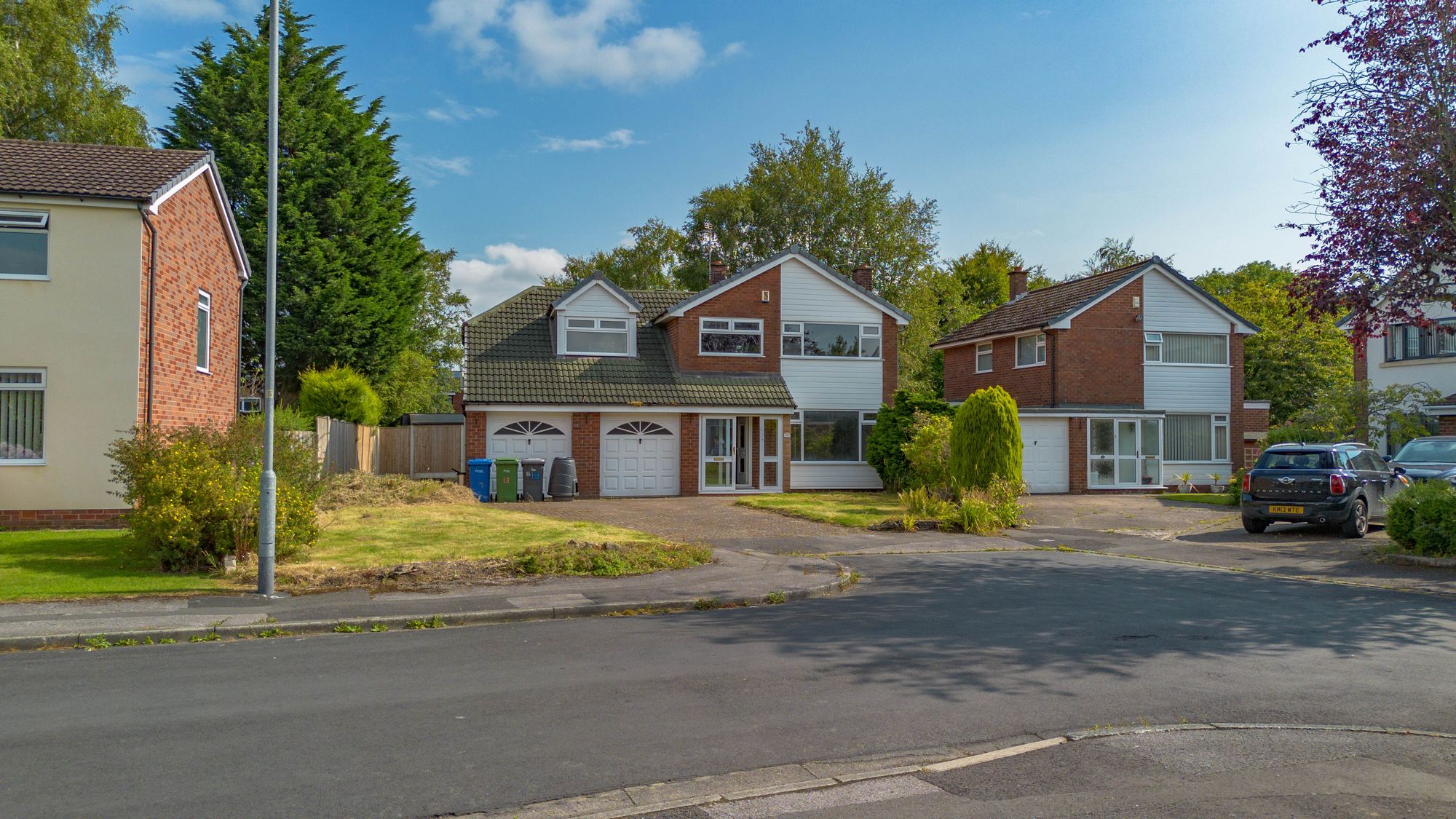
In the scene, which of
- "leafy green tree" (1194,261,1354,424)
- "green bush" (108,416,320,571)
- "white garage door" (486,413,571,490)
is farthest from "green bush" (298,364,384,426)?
"leafy green tree" (1194,261,1354,424)

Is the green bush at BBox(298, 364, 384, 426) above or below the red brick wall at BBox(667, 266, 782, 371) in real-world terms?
below

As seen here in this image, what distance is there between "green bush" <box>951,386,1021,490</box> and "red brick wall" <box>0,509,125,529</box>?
54.2 feet

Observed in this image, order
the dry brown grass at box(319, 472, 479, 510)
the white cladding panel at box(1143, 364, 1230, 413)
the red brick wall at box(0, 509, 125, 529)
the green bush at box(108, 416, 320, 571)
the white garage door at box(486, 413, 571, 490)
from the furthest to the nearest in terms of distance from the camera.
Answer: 1. the white cladding panel at box(1143, 364, 1230, 413)
2. the white garage door at box(486, 413, 571, 490)
3. the dry brown grass at box(319, 472, 479, 510)
4. the red brick wall at box(0, 509, 125, 529)
5. the green bush at box(108, 416, 320, 571)

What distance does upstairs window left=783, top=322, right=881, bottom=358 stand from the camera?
98.7ft

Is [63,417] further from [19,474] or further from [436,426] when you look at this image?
[436,426]

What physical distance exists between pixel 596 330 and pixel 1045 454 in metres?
14.1

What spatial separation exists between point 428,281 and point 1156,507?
3965 cm

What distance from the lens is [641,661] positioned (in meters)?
8.30

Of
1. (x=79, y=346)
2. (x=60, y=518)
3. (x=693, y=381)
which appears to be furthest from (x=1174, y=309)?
(x=60, y=518)

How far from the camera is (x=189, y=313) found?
19484mm

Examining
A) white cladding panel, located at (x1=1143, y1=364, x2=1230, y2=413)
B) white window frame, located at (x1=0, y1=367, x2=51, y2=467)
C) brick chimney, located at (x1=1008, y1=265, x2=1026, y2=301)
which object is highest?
brick chimney, located at (x1=1008, y1=265, x2=1026, y2=301)

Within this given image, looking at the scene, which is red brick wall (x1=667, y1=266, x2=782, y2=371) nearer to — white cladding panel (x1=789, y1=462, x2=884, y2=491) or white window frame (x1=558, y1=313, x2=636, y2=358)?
A: white window frame (x1=558, y1=313, x2=636, y2=358)

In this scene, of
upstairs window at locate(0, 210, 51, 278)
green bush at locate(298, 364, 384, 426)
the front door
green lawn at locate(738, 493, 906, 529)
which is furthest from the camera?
green bush at locate(298, 364, 384, 426)

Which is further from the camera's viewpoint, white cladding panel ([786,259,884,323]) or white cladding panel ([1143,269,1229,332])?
white cladding panel ([1143,269,1229,332])
